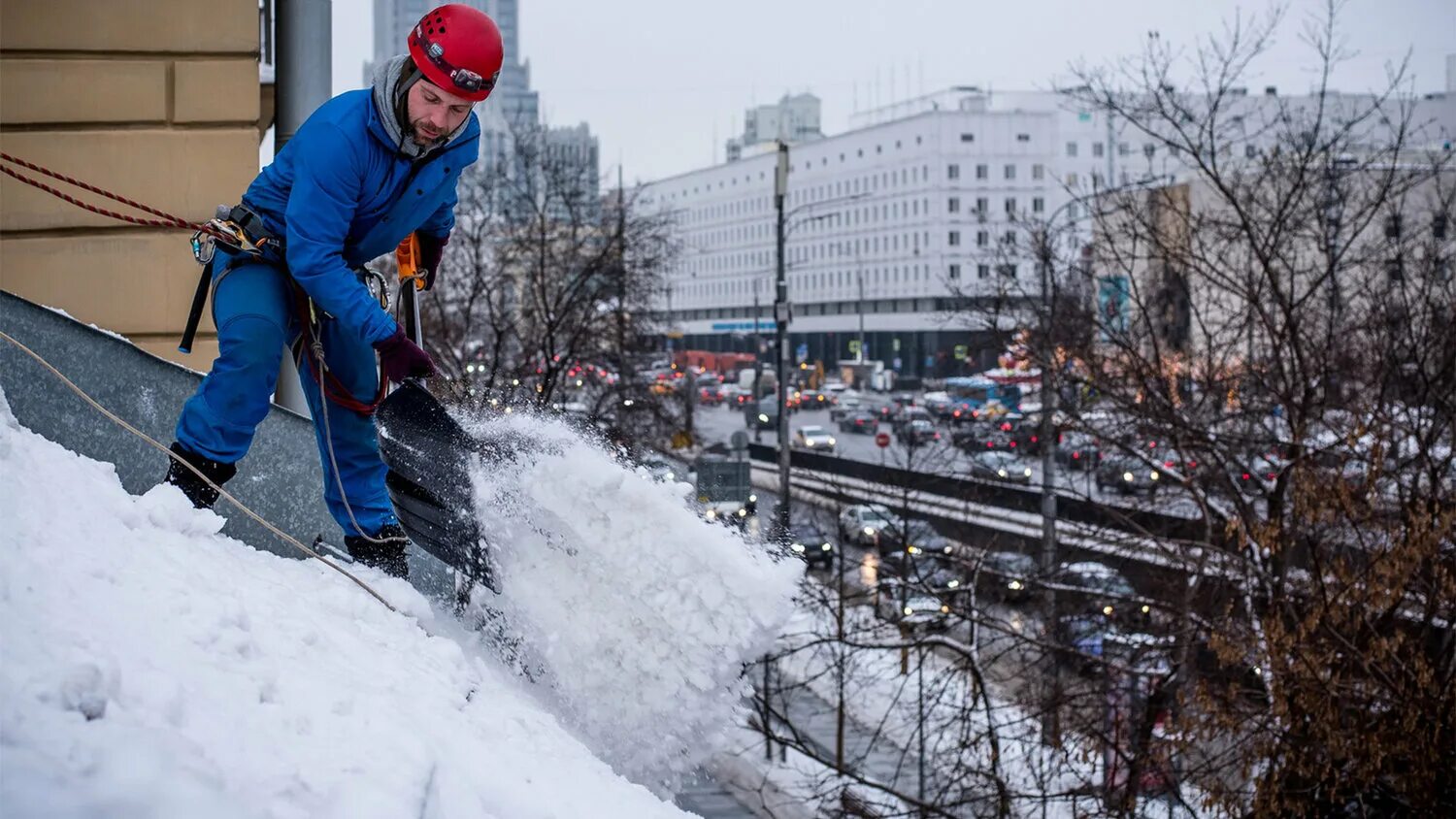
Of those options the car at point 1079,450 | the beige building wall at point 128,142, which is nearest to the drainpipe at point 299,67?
the beige building wall at point 128,142

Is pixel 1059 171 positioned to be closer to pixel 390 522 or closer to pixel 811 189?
pixel 811 189

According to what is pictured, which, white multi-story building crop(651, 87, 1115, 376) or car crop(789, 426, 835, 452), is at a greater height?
white multi-story building crop(651, 87, 1115, 376)

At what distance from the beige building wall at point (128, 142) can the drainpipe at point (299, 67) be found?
664mm

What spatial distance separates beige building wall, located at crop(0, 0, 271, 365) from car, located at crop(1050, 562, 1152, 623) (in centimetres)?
973

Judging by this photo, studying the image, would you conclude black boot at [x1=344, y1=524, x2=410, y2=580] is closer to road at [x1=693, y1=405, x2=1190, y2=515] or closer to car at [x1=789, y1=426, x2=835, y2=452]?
A: road at [x1=693, y1=405, x2=1190, y2=515]

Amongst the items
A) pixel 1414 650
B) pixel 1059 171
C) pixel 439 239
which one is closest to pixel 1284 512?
pixel 1414 650

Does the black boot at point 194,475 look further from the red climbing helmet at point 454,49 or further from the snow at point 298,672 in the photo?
the red climbing helmet at point 454,49

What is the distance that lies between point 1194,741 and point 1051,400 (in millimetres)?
7135

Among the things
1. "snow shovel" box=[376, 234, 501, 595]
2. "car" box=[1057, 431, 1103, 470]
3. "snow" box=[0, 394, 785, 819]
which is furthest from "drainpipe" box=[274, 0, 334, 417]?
"car" box=[1057, 431, 1103, 470]

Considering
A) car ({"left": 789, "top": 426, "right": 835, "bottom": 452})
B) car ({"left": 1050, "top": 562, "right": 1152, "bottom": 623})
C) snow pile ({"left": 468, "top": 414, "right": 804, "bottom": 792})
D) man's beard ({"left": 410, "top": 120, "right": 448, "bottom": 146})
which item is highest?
man's beard ({"left": 410, "top": 120, "right": 448, "bottom": 146})

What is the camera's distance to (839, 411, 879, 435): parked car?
182 ft

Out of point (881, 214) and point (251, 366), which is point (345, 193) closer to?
point (251, 366)

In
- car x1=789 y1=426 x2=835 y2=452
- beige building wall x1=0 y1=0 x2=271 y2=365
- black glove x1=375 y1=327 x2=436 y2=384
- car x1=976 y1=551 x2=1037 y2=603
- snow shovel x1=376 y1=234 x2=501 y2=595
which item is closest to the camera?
black glove x1=375 y1=327 x2=436 y2=384

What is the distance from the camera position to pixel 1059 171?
3442 inches
